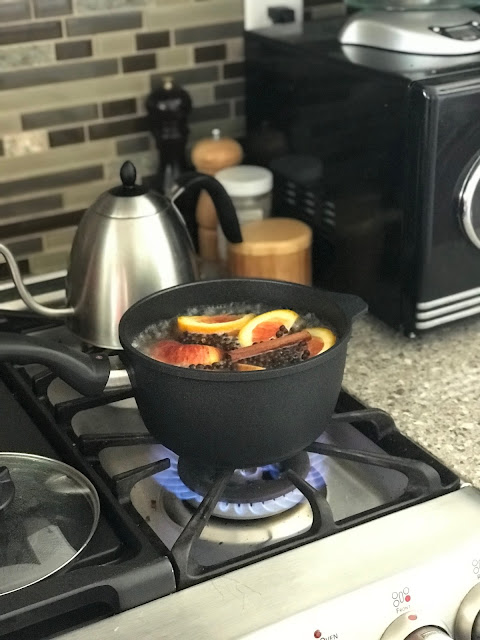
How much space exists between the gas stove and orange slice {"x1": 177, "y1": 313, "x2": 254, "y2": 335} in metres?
0.12

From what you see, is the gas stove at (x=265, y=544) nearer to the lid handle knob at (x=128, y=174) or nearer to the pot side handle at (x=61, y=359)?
the pot side handle at (x=61, y=359)

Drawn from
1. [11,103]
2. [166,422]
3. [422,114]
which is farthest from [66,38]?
[166,422]

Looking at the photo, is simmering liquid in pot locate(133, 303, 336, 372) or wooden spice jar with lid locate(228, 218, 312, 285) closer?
simmering liquid in pot locate(133, 303, 336, 372)

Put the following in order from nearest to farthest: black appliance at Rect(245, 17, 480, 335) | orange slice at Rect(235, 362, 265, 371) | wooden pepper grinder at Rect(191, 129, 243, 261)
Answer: orange slice at Rect(235, 362, 265, 371), black appliance at Rect(245, 17, 480, 335), wooden pepper grinder at Rect(191, 129, 243, 261)

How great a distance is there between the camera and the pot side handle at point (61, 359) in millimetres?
751

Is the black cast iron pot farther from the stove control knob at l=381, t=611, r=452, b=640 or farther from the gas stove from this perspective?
the stove control knob at l=381, t=611, r=452, b=640

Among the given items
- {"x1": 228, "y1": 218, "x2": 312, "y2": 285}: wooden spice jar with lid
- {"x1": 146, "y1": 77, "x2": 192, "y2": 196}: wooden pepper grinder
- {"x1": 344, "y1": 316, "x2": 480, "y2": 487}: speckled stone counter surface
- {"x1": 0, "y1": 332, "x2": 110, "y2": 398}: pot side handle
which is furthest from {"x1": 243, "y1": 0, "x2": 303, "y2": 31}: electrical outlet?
{"x1": 0, "y1": 332, "x2": 110, "y2": 398}: pot side handle

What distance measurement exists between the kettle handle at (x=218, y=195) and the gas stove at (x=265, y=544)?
0.30 metres

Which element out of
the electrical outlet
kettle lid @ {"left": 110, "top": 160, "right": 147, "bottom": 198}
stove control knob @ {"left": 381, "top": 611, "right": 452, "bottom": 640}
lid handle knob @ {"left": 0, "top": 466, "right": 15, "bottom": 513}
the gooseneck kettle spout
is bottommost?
stove control knob @ {"left": 381, "top": 611, "right": 452, "bottom": 640}

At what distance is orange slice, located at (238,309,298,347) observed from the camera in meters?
0.86

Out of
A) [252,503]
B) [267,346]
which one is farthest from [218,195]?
[252,503]

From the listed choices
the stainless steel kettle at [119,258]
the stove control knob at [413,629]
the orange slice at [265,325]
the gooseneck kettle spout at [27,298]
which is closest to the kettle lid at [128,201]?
the stainless steel kettle at [119,258]

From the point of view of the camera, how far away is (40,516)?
76 cm

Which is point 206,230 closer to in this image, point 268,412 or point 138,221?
point 138,221
